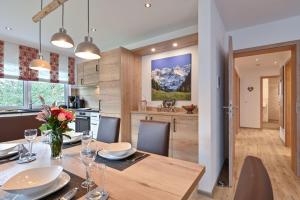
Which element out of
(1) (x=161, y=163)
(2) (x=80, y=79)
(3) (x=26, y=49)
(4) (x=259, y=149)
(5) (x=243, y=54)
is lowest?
(4) (x=259, y=149)

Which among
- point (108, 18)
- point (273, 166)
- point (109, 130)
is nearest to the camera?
point (109, 130)

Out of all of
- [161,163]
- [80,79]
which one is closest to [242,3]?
[161,163]

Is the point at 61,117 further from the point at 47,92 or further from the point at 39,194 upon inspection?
the point at 47,92

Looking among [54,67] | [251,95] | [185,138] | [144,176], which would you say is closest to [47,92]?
[54,67]

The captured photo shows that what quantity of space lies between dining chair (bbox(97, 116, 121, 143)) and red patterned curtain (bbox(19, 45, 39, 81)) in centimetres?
303

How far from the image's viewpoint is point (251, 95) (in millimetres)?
6266

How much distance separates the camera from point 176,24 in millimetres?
2873

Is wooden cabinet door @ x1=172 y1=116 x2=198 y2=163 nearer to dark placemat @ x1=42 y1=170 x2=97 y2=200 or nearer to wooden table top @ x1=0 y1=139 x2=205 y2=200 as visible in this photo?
wooden table top @ x1=0 y1=139 x2=205 y2=200

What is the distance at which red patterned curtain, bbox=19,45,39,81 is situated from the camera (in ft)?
12.1

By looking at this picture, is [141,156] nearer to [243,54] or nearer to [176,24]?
[176,24]

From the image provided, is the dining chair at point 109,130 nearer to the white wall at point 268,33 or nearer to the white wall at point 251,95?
the white wall at point 268,33

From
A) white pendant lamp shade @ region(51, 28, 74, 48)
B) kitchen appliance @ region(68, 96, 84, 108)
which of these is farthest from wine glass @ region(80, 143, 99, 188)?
kitchen appliance @ region(68, 96, 84, 108)

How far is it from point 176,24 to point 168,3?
0.68m

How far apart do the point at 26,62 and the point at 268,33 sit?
5.17 meters
